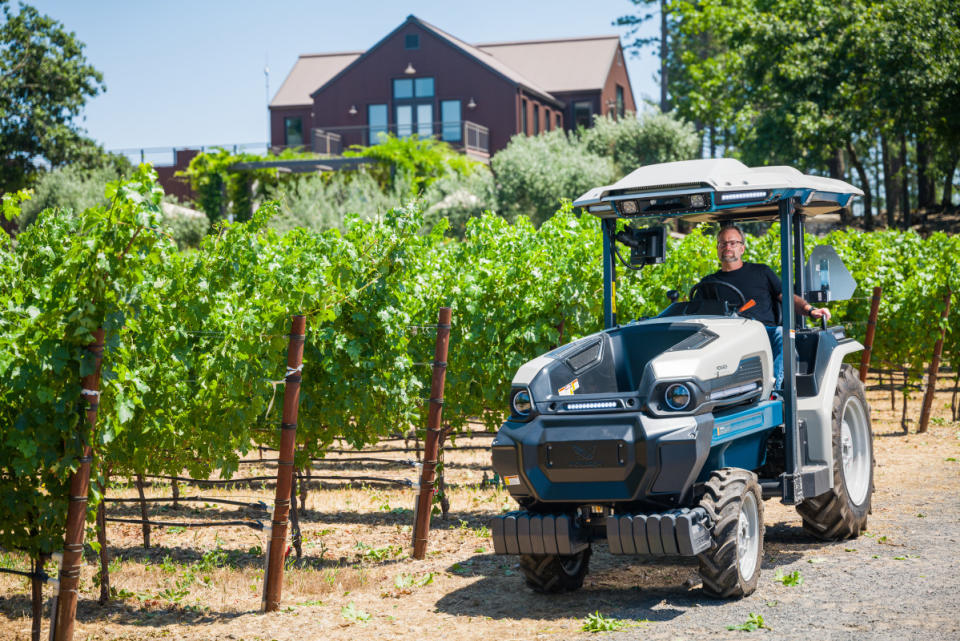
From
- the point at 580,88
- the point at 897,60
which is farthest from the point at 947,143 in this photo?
the point at 580,88

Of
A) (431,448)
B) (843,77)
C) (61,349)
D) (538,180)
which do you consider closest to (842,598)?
(431,448)

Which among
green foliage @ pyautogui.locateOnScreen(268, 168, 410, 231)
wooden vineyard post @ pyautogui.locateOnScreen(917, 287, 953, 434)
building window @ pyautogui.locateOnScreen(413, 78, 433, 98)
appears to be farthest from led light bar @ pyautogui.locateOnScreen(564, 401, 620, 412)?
building window @ pyautogui.locateOnScreen(413, 78, 433, 98)

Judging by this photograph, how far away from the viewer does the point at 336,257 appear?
340 inches

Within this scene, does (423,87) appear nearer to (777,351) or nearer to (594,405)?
(777,351)

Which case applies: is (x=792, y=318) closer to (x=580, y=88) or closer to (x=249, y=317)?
(x=249, y=317)

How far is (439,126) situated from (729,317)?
3626 centimetres

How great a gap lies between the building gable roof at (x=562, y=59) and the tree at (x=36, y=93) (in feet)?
58.7

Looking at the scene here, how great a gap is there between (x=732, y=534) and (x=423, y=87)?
131 feet

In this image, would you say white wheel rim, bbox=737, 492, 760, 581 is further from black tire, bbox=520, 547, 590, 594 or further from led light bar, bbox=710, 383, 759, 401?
black tire, bbox=520, 547, 590, 594

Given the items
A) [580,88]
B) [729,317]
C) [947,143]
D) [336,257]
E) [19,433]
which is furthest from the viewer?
[580,88]

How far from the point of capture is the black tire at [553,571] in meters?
6.75

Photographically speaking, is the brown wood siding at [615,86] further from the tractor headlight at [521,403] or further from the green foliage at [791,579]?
the tractor headlight at [521,403]

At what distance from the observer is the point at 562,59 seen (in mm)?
Answer: 48844

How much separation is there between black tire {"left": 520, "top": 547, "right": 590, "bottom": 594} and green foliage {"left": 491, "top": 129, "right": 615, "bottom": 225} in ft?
91.4
